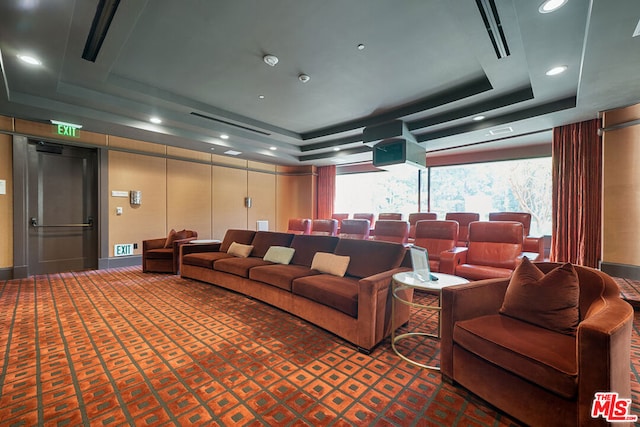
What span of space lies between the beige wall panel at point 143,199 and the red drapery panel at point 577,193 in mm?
7863

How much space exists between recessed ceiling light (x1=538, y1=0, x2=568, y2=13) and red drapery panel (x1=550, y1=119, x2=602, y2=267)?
353 cm

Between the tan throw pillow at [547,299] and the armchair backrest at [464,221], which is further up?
the armchair backrest at [464,221]

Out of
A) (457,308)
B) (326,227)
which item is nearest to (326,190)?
(326,227)

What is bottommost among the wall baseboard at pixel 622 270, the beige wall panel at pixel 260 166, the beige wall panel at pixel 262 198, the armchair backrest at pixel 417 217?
the wall baseboard at pixel 622 270

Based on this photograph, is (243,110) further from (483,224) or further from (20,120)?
(483,224)

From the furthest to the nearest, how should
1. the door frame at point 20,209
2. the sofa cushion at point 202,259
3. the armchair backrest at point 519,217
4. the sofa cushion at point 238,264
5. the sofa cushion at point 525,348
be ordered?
1. the armchair backrest at point 519,217
2. the door frame at point 20,209
3. the sofa cushion at point 202,259
4. the sofa cushion at point 238,264
5. the sofa cushion at point 525,348

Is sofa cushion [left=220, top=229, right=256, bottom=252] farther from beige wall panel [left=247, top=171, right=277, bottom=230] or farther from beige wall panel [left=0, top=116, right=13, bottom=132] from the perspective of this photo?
beige wall panel [left=0, top=116, right=13, bottom=132]

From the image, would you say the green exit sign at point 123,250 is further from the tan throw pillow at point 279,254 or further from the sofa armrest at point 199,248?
the tan throw pillow at point 279,254

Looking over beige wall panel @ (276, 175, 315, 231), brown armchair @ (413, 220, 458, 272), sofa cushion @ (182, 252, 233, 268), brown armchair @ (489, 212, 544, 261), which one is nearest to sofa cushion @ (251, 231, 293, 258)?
sofa cushion @ (182, 252, 233, 268)

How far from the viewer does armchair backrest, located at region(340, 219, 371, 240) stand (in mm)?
5320

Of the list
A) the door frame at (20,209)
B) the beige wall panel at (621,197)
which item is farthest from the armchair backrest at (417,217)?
the door frame at (20,209)

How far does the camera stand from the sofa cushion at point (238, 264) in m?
3.53

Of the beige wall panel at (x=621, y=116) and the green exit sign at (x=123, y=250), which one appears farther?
the green exit sign at (x=123, y=250)

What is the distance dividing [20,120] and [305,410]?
20.6ft
